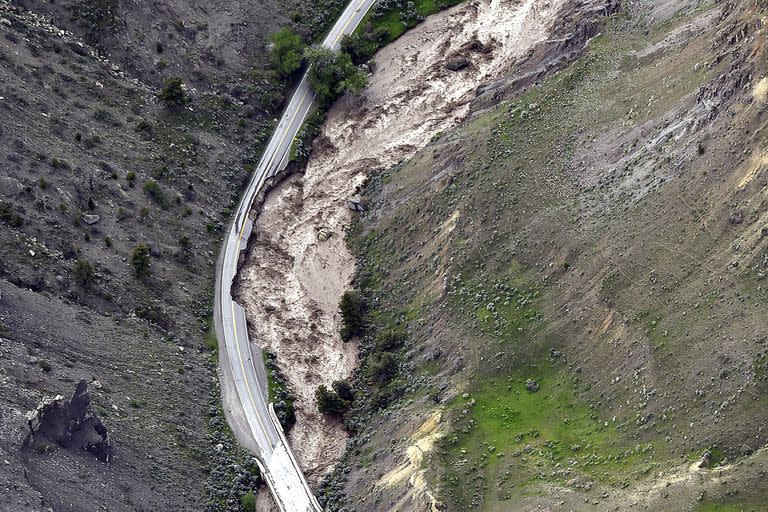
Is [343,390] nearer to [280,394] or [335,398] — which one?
[335,398]

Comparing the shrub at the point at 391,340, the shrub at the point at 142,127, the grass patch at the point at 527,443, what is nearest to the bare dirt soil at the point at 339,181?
the shrub at the point at 391,340

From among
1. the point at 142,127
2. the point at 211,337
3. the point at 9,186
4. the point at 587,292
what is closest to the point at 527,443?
the point at 587,292

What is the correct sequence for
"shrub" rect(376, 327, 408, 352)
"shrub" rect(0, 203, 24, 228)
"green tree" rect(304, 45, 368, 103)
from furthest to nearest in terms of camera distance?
"green tree" rect(304, 45, 368, 103) < "shrub" rect(376, 327, 408, 352) < "shrub" rect(0, 203, 24, 228)

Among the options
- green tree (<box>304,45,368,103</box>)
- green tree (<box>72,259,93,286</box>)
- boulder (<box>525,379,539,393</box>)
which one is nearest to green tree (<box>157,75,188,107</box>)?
green tree (<box>304,45,368,103</box>)

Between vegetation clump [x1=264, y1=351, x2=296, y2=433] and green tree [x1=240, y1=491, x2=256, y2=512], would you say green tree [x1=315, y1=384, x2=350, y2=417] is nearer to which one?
vegetation clump [x1=264, y1=351, x2=296, y2=433]

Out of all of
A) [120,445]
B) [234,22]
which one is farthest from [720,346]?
[234,22]

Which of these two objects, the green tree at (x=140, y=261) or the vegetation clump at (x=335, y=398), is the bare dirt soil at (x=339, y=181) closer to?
the vegetation clump at (x=335, y=398)
